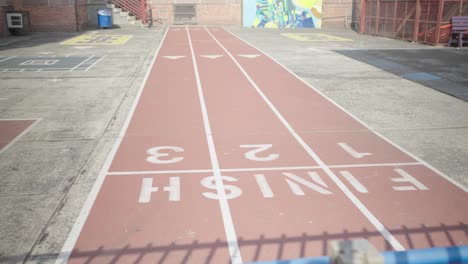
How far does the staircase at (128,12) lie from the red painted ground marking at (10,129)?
28.6 m

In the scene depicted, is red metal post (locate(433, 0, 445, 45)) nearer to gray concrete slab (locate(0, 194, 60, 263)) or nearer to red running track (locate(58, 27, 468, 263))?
red running track (locate(58, 27, 468, 263))

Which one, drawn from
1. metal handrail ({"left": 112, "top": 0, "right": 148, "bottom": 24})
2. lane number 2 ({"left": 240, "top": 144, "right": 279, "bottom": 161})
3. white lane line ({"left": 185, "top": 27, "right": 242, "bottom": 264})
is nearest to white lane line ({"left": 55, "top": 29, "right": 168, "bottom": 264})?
white lane line ({"left": 185, "top": 27, "right": 242, "bottom": 264})

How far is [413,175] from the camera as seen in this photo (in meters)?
7.64

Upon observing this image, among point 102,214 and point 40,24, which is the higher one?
point 40,24

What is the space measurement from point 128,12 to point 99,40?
1141 centimetres

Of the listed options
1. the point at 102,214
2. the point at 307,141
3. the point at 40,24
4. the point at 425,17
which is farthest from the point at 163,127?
the point at 40,24

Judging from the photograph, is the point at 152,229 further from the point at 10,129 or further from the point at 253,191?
the point at 10,129

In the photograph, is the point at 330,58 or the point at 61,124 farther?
the point at 330,58

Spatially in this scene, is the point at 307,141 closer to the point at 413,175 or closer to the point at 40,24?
the point at 413,175

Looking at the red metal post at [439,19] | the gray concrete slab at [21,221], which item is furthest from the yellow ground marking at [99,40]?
the gray concrete slab at [21,221]

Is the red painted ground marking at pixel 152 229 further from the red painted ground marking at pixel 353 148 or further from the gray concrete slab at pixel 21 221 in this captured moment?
the red painted ground marking at pixel 353 148

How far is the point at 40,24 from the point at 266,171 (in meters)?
29.7

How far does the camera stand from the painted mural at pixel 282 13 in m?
40.2

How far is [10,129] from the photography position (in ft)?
32.9
